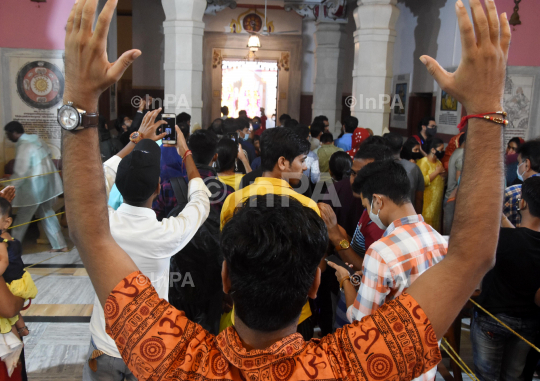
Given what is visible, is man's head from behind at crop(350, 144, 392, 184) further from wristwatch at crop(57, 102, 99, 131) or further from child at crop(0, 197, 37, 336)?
wristwatch at crop(57, 102, 99, 131)

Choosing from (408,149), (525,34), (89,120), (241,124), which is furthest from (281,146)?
(525,34)

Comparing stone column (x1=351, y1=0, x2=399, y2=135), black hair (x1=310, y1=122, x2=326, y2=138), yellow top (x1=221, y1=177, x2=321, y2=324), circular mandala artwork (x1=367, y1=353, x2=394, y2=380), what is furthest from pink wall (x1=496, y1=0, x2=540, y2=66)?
circular mandala artwork (x1=367, y1=353, x2=394, y2=380)

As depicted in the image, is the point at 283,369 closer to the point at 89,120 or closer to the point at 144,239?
the point at 89,120

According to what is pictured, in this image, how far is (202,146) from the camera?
3.25 m

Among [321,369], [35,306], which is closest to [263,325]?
[321,369]

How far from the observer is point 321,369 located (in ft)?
2.75

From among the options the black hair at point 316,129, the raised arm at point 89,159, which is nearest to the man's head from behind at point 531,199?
the raised arm at point 89,159

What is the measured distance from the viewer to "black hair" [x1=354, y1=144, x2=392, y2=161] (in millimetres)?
3203

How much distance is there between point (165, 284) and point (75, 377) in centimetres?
154

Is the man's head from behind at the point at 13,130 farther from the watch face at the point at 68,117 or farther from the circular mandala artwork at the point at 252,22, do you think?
the circular mandala artwork at the point at 252,22

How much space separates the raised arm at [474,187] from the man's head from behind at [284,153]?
1.62 meters

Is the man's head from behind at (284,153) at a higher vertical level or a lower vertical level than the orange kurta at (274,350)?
higher

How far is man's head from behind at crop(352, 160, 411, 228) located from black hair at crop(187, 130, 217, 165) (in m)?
1.48

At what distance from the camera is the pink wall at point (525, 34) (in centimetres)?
665
